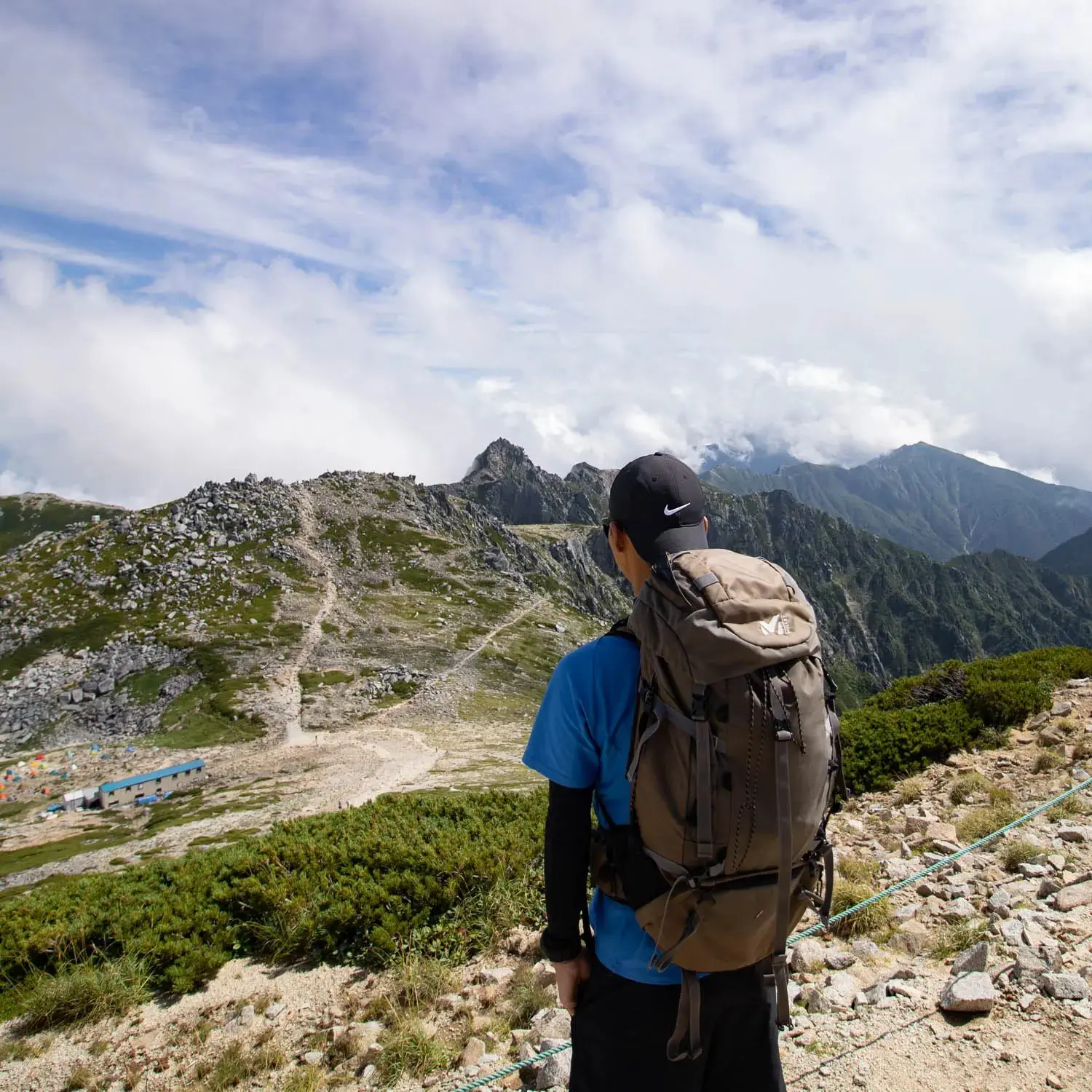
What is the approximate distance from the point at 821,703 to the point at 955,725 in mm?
15105

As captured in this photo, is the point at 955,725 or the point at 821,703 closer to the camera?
the point at 821,703

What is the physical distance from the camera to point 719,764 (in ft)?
9.73

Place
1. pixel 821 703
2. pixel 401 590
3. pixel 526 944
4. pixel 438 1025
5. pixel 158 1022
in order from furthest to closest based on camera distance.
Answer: pixel 401 590 < pixel 526 944 < pixel 158 1022 < pixel 438 1025 < pixel 821 703

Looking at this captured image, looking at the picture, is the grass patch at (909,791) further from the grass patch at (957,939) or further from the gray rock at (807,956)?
the gray rock at (807,956)

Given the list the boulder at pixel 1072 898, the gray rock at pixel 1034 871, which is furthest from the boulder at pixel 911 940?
the gray rock at pixel 1034 871

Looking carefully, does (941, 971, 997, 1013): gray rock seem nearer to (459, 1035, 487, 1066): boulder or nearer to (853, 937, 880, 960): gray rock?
(853, 937, 880, 960): gray rock

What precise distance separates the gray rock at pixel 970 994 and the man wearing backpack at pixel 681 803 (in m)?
3.55

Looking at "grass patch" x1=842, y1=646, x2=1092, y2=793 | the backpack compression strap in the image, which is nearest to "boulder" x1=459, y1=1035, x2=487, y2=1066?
the backpack compression strap

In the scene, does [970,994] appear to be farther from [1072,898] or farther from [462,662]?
[462,662]

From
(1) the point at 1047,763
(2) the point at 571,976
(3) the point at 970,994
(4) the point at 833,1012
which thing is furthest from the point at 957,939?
(1) the point at 1047,763

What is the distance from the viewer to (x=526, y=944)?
891cm

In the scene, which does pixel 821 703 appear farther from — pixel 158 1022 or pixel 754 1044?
pixel 158 1022

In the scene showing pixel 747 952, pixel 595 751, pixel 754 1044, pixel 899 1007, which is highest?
pixel 595 751

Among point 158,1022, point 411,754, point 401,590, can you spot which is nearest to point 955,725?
point 158,1022
